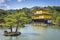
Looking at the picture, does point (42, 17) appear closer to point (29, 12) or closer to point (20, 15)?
point (29, 12)

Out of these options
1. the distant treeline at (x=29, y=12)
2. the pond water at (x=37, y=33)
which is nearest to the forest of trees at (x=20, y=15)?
the distant treeline at (x=29, y=12)

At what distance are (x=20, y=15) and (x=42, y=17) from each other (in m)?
0.34

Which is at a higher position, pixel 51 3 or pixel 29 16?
pixel 51 3

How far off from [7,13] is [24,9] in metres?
0.28

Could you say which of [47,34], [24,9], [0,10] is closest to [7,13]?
[0,10]

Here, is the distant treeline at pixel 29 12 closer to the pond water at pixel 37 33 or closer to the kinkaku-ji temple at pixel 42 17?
the kinkaku-ji temple at pixel 42 17

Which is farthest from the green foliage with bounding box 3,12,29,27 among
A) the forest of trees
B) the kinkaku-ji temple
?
the kinkaku-ji temple

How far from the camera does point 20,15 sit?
2.28 meters

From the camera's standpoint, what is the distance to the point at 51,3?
Result: 2303 mm

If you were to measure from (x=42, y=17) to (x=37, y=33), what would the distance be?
260mm

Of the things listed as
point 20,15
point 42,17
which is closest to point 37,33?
point 42,17

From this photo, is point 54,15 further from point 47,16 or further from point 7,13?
point 7,13

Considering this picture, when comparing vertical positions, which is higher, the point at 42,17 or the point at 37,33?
the point at 42,17

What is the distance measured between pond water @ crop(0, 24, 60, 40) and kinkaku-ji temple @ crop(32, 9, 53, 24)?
110 millimetres
